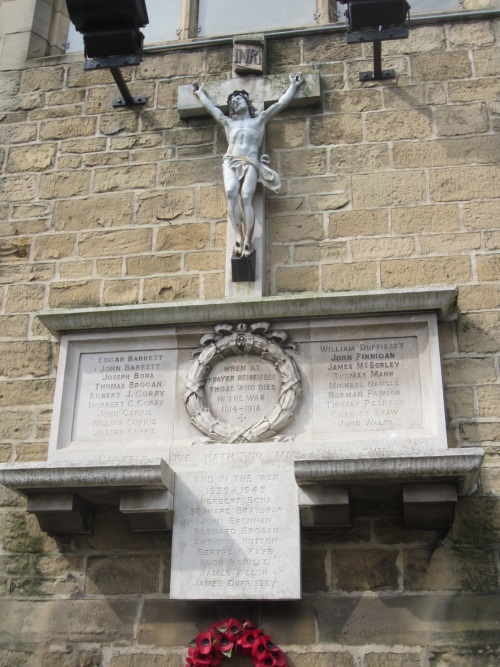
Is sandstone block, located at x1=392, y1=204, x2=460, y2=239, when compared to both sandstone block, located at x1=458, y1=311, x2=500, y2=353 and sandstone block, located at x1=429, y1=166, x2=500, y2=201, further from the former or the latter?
sandstone block, located at x1=458, y1=311, x2=500, y2=353

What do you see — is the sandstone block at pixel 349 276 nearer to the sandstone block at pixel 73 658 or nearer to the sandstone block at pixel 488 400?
the sandstone block at pixel 488 400

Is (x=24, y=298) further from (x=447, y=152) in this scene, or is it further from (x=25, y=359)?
(x=447, y=152)

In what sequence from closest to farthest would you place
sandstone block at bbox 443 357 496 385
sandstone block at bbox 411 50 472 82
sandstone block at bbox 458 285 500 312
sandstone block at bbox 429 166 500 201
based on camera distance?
sandstone block at bbox 443 357 496 385 → sandstone block at bbox 458 285 500 312 → sandstone block at bbox 429 166 500 201 → sandstone block at bbox 411 50 472 82

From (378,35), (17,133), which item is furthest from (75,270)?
(378,35)

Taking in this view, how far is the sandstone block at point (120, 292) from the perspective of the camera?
592 centimetres

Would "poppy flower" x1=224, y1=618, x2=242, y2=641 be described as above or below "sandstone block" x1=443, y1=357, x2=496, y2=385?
below

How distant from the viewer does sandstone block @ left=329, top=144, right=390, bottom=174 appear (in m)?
6.05

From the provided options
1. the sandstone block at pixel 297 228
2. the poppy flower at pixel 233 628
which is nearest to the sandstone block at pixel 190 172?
the sandstone block at pixel 297 228

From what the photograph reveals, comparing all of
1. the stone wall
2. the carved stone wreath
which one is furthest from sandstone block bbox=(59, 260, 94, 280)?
the carved stone wreath

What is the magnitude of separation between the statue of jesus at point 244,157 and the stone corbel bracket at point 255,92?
0.07 m

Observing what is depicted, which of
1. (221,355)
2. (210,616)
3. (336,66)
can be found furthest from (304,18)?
(210,616)

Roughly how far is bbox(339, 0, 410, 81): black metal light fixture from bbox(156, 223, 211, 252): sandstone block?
5.20 ft

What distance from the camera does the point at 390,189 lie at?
5.94 m

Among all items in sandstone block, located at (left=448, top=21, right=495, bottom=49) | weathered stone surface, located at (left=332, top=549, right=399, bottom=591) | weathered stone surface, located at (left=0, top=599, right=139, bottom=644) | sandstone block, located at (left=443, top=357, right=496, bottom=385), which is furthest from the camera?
sandstone block, located at (left=448, top=21, right=495, bottom=49)
